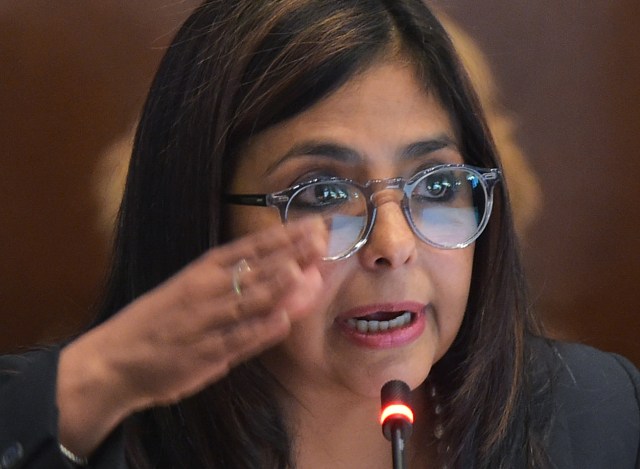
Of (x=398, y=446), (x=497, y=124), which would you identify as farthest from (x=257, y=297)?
(x=497, y=124)

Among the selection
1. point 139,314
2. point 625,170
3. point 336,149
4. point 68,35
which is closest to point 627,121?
point 625,170

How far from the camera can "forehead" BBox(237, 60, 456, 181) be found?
856 mm

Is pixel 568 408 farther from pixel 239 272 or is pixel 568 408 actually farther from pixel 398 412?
pixel 239 272

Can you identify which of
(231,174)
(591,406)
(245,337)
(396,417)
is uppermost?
(231,174)

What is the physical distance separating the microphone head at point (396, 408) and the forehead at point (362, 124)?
23 cm

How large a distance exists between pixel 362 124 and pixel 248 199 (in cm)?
14

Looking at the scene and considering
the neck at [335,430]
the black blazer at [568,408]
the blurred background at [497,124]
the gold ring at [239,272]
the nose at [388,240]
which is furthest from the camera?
Result: the blurred background at [497,124]

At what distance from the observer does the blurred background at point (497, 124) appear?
131 centimetres

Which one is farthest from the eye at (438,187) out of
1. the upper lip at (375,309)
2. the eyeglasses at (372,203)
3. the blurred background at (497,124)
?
the blurred background at (497,124)

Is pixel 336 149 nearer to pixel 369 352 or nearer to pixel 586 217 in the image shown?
pixel 369 352

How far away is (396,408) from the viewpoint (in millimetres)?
765

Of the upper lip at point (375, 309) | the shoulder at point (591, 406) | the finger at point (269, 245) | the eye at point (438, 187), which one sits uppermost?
the eye at point (438, 187)

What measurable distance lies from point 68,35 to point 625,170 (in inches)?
36.3

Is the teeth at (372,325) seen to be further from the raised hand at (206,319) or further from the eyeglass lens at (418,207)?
the raised hand at (206,319)
